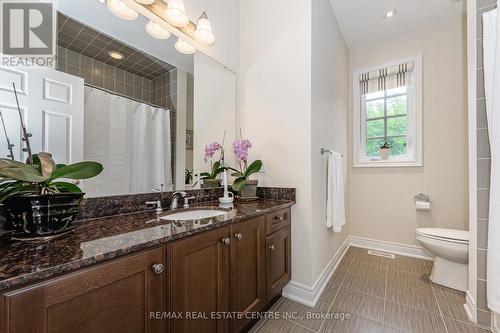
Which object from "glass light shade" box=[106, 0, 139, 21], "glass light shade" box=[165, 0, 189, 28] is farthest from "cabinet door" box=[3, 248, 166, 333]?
"glass light shade" box=[165, 0, 189, 28]

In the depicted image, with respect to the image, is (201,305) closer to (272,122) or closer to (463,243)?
(272,122)

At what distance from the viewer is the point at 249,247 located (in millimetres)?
1254

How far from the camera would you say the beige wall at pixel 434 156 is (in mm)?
2322

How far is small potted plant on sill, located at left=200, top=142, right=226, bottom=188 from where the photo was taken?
5.78 ft

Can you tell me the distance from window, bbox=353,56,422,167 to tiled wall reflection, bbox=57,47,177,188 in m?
2.45

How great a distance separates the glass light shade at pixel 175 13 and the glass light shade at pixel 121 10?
22cm

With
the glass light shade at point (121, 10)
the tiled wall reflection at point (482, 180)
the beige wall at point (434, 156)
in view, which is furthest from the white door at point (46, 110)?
the beige wall at point (434, 156)

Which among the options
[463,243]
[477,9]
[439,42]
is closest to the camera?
[477,9]

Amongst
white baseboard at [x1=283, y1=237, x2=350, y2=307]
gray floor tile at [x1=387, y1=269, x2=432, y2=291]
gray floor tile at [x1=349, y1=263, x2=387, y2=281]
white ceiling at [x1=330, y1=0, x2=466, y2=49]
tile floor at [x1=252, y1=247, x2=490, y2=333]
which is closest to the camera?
tile floor at [x1=252, y1=247, x2=490, y2=333]

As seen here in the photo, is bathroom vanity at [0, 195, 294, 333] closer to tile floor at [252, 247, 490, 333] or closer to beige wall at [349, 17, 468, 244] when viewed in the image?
tile floor at [252, 247, 490, 333]

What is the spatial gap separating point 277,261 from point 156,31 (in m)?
1.75

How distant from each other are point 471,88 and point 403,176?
1.36 meters

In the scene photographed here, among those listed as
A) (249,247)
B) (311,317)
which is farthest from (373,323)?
(249,247)

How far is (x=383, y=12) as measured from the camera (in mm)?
2314
